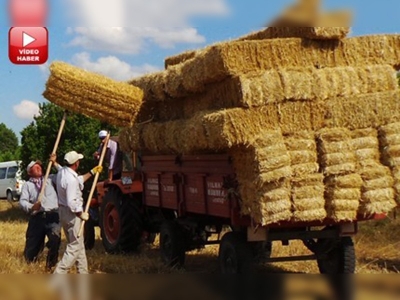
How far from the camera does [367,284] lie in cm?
357

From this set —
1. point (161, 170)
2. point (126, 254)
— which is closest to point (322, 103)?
point (161, 170)

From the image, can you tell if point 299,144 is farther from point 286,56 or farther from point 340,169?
point 286,56

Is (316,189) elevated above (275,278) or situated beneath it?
elevated above

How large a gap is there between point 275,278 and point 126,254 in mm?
8012

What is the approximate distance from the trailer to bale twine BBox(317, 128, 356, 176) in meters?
0.68

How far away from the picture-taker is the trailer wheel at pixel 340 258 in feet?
27.7

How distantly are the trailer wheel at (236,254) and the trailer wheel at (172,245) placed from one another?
5.28 ft

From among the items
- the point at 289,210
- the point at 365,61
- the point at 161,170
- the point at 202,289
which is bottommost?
the point at 202,289

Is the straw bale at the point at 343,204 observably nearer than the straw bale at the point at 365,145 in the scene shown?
Yes

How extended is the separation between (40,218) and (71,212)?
1.72 metres

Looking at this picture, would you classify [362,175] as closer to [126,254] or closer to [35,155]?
[126,254]

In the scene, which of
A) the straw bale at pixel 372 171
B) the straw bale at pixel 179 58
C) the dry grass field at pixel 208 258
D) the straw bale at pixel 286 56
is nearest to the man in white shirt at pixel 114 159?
the dry grass field at pixel 208 258

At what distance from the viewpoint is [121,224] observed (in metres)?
11.4

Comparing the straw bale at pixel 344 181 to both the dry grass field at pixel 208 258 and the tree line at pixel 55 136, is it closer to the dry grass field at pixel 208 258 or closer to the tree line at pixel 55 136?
Answer: the dry grass field at pixel 208 258
